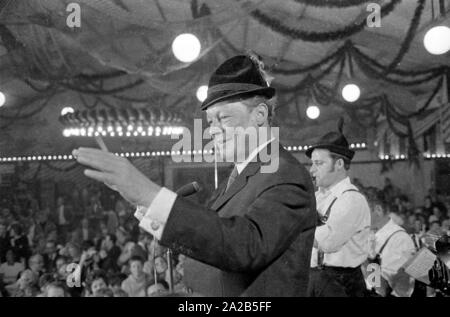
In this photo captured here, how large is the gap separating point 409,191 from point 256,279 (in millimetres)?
12145


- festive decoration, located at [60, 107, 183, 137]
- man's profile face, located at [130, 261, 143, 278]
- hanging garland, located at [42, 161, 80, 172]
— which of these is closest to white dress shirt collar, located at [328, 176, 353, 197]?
man's profile face, located at [130, 261, 143, 278]

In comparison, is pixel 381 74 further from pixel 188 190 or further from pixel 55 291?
pixel 188 190

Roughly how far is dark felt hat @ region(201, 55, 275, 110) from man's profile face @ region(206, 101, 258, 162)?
0.03 metres

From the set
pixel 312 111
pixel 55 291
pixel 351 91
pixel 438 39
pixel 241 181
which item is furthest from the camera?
pixel 312 111

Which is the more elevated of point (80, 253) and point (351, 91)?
point (351, 91)

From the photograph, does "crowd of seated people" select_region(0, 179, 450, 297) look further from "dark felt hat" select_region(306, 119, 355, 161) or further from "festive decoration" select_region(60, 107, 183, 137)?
"festive decoration" select_region(60, 107, 183, 137)

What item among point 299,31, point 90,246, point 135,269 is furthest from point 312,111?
point 135,269

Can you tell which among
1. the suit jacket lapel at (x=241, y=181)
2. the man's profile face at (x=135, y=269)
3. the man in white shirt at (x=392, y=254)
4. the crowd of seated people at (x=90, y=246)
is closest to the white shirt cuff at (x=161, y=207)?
the suit jacket lapel at (x=241, y=181)

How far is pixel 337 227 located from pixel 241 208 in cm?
171

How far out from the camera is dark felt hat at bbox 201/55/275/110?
1.50m

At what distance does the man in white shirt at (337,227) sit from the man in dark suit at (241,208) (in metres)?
1.35

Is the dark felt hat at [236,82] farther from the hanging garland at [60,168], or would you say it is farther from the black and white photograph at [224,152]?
the hanging garland at [60,168]

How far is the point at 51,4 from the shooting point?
14.7ft

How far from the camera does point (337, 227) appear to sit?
2982mm
